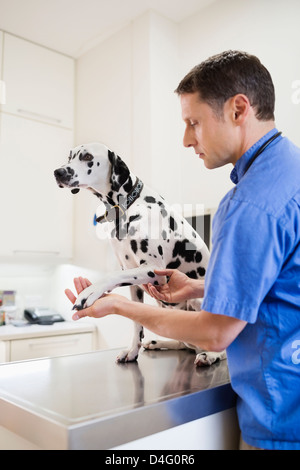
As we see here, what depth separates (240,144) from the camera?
0.89m

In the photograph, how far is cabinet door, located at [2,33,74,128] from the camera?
9.50 ft

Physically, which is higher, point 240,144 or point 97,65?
point 97,65

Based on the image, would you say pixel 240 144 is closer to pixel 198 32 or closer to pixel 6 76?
pixel 198 32

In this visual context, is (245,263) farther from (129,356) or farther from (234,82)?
(129,356)

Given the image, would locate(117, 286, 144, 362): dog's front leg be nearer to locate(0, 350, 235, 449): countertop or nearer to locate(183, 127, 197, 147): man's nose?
locate(0, 350, 235, 449): countertop

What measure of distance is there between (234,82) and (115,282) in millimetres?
513

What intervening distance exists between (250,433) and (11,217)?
237 cm

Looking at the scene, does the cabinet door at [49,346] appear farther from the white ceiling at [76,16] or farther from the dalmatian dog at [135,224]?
the white ceiling at [76,16]

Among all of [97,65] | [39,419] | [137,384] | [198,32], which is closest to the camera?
[39,419]

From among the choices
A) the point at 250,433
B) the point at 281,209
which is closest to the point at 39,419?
the point at 250,433

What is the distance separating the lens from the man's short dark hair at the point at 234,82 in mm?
872

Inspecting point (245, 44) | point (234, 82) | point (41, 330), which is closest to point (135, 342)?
point (234, 82)

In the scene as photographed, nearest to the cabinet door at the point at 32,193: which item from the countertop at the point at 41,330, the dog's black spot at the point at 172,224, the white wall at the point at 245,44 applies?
the countertop at the point at 41,330

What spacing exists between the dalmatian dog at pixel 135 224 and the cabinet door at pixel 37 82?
200cm
